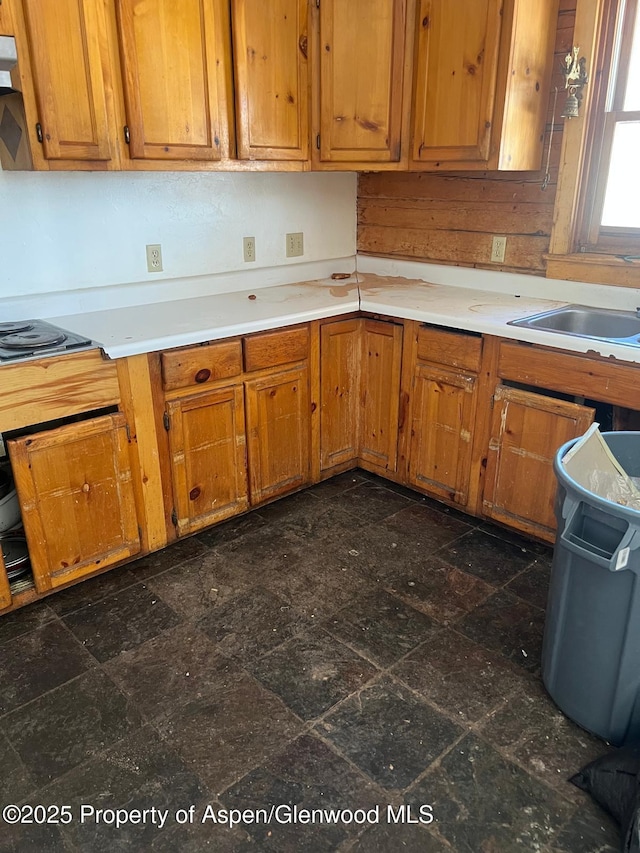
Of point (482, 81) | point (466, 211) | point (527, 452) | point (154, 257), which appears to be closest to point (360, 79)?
point (482, 81)

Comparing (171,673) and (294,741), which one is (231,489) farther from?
(294,741)

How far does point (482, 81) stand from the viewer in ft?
7.76

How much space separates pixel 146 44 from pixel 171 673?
6.61ft

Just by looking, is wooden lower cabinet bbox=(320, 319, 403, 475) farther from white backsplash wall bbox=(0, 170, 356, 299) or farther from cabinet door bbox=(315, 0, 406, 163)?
cabinet door bbox=(315, 0, 406, 163)

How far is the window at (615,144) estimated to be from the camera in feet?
7.82

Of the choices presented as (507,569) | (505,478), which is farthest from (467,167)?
(507,569)

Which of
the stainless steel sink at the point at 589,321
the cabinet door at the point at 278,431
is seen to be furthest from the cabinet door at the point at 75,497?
the stainless steel sink at the point at 589,321

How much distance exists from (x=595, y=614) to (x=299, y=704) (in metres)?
0.81

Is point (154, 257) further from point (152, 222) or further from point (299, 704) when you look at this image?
point (299, 704)

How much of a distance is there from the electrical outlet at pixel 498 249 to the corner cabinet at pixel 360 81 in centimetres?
56

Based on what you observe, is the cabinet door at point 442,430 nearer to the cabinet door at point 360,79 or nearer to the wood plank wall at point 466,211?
the wood plank wall at point 466,211

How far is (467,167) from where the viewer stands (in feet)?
8.20

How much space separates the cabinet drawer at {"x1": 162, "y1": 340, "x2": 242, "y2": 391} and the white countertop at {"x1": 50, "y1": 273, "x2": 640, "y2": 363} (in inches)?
1.9

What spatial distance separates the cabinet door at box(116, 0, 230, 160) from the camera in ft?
6.97
